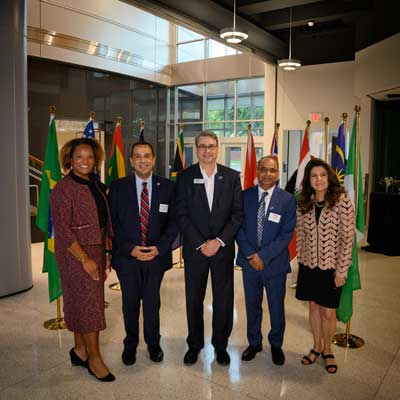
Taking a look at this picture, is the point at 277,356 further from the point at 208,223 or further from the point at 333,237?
the point at 208,223

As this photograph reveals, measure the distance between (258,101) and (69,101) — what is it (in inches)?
217

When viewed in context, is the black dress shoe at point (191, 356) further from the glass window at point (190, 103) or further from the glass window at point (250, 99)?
the glass window at point (190, 103)

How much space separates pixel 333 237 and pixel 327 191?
0.35 metres

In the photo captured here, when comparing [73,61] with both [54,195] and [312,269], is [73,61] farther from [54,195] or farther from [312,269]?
[312,269]

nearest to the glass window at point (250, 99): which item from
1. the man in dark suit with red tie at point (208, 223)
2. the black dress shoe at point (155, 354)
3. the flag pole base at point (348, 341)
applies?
the flag pole base at point (348, 341)

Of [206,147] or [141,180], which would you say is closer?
[206,147]

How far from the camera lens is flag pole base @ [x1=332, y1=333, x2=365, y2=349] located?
362 cm

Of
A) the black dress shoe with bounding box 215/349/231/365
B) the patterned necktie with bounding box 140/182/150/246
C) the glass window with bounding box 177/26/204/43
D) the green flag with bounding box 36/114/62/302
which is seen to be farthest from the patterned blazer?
the glass window with bounding box 177/26/204/43

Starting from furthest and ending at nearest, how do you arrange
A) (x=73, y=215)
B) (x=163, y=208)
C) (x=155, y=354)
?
(x=155, y=354) < (x=163, y=208) < (x=73, y=215)

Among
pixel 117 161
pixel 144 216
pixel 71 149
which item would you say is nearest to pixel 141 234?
pixel 144 216

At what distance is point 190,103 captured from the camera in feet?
44.4

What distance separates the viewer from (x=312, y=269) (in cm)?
305

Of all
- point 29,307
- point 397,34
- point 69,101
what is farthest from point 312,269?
point 69,101

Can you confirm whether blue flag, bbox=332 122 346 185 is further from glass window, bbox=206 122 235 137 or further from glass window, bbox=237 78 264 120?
glass window, bbox=206 122 235 137
